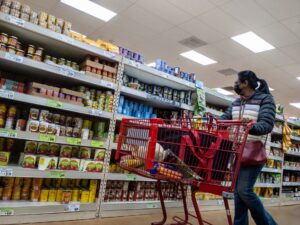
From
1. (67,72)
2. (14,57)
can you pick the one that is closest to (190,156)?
(67,72)

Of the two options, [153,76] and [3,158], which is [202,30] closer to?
[153,76]

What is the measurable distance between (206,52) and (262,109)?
16.8ft

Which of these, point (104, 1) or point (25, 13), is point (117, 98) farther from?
point (104, 1)

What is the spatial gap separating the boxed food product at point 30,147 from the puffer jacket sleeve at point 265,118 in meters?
1.86

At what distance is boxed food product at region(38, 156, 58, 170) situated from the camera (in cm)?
216

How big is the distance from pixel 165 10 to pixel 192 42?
156 cm

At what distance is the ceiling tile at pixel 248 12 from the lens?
438 centimetres

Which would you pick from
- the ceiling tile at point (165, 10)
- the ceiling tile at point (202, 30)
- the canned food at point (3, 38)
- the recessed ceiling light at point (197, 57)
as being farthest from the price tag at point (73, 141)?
the recessed ceiling light at point (197, 57)

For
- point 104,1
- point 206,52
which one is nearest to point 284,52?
point 206,52

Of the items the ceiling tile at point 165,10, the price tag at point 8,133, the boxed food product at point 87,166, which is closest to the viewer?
the price tag at point 8,133

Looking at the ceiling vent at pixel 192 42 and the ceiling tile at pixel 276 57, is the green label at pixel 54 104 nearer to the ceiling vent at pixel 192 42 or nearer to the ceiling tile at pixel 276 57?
the ceiling vent at pixel 192 42

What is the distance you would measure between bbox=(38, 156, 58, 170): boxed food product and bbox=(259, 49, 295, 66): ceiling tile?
19.0 feet

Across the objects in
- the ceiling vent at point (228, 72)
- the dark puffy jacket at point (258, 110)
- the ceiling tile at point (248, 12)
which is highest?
the ceiling vent at point (228, 72)

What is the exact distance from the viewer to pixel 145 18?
17.9 ft
